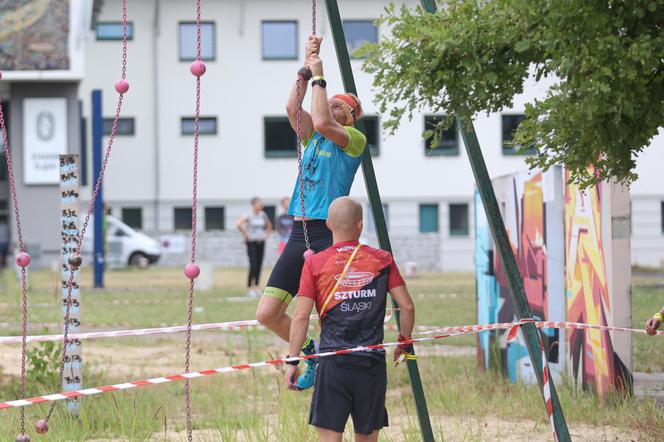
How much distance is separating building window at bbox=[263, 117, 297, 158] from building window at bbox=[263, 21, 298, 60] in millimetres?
2285

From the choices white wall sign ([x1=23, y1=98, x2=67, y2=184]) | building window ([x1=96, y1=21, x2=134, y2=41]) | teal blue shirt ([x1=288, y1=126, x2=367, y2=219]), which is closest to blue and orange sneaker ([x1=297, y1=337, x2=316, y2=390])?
teal blue shirt ([x1=288, y1=126, x2=367, y2=219])

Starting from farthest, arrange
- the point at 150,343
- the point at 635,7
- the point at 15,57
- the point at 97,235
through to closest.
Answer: the point at 15,57 → the point at 97,235 → the point at 150,343 → the point at 635,7

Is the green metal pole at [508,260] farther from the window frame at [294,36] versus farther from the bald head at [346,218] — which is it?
the window frame at [294,36]

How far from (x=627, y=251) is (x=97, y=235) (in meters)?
17.3

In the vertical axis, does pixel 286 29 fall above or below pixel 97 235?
above

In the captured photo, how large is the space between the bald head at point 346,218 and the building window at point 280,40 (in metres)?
39.2

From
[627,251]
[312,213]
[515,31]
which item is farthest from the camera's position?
[627,251]

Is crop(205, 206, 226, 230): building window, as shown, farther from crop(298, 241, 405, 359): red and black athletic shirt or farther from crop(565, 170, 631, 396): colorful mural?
crop(298, 241, 405, 359): red and black athletic shirt

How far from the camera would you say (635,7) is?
4.47 m

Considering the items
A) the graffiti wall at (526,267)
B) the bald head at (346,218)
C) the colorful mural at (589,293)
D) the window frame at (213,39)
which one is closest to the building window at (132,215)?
the window frame at (213,39)

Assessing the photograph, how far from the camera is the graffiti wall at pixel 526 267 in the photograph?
859cm

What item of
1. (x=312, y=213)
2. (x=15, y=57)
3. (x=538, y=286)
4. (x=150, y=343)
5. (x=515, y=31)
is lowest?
(x=150, y=343)

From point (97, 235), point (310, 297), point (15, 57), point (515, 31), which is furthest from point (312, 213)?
point (15, 57)

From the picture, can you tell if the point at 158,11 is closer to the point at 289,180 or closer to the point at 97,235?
the point at 289,180
